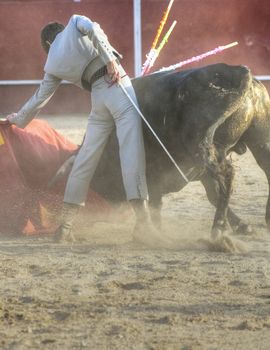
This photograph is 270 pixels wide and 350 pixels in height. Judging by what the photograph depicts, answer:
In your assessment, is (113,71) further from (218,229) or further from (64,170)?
(218,229)

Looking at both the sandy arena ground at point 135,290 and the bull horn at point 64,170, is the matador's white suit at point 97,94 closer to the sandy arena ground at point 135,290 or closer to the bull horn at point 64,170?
the bull horn at point 64,170

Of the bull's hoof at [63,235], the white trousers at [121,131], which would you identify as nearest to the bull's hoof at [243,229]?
the white trousers at [121,131]

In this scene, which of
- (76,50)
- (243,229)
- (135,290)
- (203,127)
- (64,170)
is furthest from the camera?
(64,170)

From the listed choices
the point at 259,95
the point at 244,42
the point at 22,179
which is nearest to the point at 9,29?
the point at 244,42

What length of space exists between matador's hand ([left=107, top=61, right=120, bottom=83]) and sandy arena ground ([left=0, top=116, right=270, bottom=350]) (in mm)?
842

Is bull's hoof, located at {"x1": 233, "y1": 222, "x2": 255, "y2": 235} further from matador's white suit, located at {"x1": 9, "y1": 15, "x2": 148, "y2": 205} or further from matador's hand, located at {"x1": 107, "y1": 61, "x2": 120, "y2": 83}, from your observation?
matador's hand, located at {"x1": 107, "y1": 61, "x2": 120, "y2": 83}

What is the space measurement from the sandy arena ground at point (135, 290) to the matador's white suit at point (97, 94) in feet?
1.30

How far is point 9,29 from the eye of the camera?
34.9ft

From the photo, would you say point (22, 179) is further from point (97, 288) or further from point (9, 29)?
point (9, 29)

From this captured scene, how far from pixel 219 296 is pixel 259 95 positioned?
1.38m

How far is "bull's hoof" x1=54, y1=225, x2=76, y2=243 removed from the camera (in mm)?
4918

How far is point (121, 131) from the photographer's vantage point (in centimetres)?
481

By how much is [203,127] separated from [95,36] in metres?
0.70

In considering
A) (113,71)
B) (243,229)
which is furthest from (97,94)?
(243,229)
